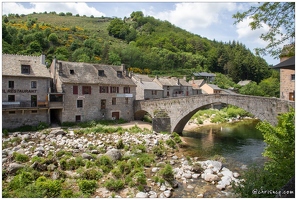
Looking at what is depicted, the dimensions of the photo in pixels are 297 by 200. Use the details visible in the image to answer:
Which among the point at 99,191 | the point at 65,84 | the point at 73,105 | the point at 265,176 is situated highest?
the point at 65,84

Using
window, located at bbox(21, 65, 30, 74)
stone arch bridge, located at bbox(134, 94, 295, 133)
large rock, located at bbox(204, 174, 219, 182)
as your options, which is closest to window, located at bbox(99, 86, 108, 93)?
stone arch bridge, located at bbox(134, 94, 295, 133)

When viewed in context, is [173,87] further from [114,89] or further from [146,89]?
[114,89]

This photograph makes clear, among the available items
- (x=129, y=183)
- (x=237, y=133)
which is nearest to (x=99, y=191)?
(x=129, y=183)

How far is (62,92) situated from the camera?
26234 mm

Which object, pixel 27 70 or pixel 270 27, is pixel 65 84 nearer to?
pixel 27 70

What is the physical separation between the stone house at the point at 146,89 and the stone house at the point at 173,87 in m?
1.45

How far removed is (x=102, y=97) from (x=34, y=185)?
17654mm

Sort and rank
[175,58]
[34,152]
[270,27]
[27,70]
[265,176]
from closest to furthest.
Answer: [270,27] < [265,176] < [34,152] < [27,70] < [175,58]

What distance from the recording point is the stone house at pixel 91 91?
1056 inches

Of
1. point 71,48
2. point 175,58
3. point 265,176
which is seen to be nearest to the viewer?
point 265,176

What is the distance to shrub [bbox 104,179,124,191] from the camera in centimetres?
1284

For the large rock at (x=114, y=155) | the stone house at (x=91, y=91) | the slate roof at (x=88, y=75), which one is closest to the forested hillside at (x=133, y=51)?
the slate roof at (x=88, y=75)

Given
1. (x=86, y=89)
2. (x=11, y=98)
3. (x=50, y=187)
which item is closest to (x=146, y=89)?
(x=86, y=89)

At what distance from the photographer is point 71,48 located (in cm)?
6731
